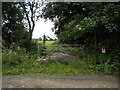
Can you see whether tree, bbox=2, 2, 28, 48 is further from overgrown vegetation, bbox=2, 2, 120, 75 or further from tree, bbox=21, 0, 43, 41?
tree, bbox=21, 0, 43, 41

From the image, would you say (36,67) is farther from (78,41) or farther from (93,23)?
(78,41)

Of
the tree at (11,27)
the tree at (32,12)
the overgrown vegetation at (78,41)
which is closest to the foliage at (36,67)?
the overgrown vegetation at (78,41)

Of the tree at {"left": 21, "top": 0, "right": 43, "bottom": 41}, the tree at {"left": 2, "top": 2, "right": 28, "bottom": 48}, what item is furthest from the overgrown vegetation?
the tree at {"left": 21, "top": 0, "right": 43, "bottom": 41}

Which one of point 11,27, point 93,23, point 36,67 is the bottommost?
point 36,67

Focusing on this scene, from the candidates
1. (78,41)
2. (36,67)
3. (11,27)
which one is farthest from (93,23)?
(11,27)

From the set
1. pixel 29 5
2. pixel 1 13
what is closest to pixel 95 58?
pixel 1 13

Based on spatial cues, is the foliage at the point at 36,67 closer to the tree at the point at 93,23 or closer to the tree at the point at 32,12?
the tree at the point at 93,23

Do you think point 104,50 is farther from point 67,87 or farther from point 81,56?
point 67,87

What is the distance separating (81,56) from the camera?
6281 millimetres

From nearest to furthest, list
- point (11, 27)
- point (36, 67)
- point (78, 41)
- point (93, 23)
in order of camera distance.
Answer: point (93, 23)
point (36, 67)
point (11, 27)
point (78, 41)

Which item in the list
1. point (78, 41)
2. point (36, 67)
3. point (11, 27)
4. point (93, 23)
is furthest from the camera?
point (78, 41)

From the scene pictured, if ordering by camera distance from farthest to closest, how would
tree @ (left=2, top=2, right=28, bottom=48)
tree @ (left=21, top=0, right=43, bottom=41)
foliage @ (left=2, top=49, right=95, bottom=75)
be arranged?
tree @ (left=21, top=0, right=43, bottom=41) < tree @ (left=2, top=2, right=28, bottom=48) < foliage @ (left=2, top=49, right=95, bottom=75)

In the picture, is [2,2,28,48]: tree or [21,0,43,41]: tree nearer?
[2,2,28,48]: tree

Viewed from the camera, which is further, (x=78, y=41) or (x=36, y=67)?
(x=78, y=41)
